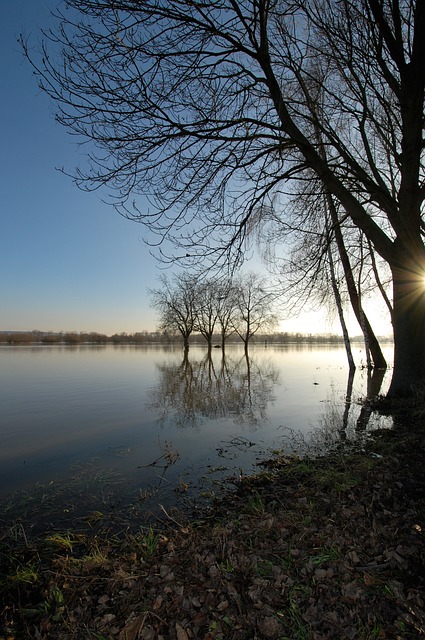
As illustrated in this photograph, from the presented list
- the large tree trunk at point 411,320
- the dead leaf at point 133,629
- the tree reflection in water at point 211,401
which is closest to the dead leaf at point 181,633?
the dead leaf at point 133,629

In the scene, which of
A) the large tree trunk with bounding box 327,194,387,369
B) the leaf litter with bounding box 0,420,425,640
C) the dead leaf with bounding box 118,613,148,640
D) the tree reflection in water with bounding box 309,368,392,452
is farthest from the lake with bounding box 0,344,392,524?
the large tree trunk with bounding box 327,194,387,369

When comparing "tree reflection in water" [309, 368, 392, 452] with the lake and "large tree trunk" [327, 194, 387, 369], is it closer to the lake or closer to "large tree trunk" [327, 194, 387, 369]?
the lake

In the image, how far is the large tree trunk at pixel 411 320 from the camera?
7.88 meters

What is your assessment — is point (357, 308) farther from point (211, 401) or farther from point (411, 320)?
point (211, 401)

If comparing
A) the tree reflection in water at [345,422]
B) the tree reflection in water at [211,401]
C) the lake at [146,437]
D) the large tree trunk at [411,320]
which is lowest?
the tree reflection in water at [211,401]

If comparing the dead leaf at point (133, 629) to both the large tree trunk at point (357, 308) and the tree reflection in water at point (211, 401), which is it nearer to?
the tree reflection in water at point (211, 401)

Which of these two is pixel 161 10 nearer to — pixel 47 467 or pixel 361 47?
pixel 361 47

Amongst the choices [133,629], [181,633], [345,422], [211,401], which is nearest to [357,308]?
[211,401]

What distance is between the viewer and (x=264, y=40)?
6.54 metres

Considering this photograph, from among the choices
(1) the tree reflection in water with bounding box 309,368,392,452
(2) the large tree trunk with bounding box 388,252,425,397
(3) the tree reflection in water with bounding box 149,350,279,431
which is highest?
(2) the large tree trunk with bounding box 388,252,425,397

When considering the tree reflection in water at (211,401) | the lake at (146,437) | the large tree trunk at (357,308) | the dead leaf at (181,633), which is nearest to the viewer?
the dead leaf at (181,633)

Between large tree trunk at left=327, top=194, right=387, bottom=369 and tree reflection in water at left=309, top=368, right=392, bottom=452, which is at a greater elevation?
large tree trunk at left=327, top=194, right=387, bottom=369

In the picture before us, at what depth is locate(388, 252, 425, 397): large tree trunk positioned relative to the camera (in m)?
7.88

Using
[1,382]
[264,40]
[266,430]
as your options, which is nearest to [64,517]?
[266,430]
